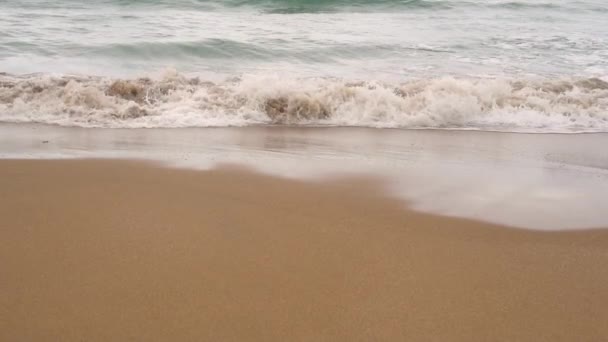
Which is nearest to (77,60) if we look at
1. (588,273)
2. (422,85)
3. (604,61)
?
(422,85)

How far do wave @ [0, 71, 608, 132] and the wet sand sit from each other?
2.48m

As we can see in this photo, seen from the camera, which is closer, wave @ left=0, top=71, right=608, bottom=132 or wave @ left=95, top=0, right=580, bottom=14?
wave @ left=0, top=71, right=608, bottom=132

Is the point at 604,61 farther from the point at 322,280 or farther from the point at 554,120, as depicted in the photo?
the point at 322,280

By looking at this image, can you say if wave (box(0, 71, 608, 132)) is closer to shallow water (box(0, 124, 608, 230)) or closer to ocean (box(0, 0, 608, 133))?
ocean (box(0, 0, 608, 133))

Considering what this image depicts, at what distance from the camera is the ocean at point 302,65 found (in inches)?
267

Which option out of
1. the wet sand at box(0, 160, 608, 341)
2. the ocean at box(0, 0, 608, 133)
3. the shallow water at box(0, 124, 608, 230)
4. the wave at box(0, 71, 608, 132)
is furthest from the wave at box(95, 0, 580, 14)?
the wet sand at box(0, 160, 608, 341)

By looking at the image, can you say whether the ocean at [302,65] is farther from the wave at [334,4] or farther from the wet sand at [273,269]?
the wet sand at [273,269]

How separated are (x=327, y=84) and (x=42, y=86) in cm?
379

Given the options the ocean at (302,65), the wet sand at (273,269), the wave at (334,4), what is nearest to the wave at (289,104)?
the ocean at (302,65)

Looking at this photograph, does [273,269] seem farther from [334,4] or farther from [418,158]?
[334,4]

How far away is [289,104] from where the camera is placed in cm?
689

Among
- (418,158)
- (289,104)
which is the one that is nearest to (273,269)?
(418,158)

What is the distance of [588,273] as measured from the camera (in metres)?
3.04

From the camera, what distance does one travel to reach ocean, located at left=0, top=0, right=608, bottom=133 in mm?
6793
